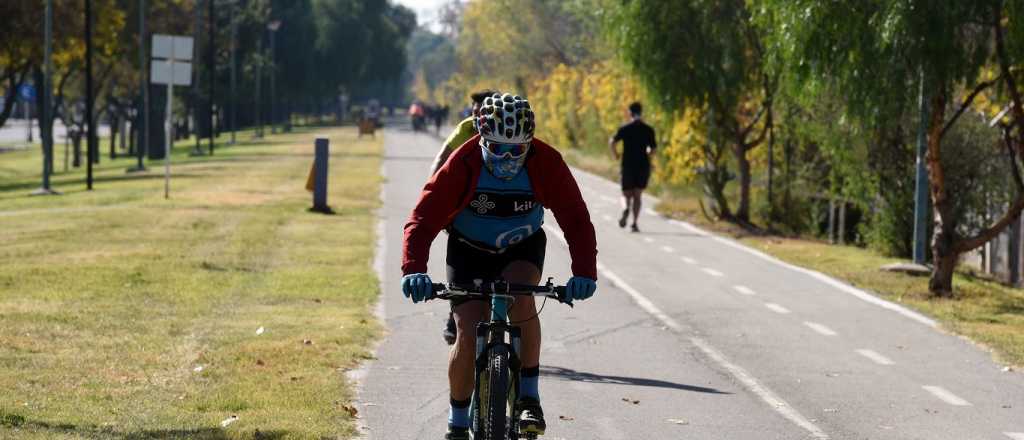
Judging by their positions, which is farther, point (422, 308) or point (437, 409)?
point (422, 308)

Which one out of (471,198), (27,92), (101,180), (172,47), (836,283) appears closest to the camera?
(471,198)

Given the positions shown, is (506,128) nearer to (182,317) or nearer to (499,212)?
(499,212)

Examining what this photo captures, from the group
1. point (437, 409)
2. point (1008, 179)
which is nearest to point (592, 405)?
point (437, 409)

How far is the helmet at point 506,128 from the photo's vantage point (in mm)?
6523

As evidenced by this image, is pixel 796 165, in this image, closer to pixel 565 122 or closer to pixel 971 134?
pixel 971 134

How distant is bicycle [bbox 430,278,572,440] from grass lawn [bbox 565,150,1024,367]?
5971 mm

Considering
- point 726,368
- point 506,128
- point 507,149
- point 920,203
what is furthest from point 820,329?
point 506,128

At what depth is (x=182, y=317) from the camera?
523 inches

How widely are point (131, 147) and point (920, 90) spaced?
181 ft

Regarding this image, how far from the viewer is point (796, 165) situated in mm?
26047

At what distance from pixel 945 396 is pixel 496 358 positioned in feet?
15.1

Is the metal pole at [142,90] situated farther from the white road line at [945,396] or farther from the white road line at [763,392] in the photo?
the white road line at [945,396]

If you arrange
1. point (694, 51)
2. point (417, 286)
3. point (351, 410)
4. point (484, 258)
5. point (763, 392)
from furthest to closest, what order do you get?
point (694, 51) → point (763, 392) → point (351, 410) → point (484, 258) → point (417, 286)

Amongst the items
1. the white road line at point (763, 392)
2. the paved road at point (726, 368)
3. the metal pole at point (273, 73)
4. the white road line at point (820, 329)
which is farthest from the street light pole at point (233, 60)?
the white road line at point (763, 392)
